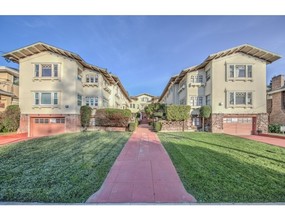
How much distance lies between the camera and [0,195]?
288 centimetres

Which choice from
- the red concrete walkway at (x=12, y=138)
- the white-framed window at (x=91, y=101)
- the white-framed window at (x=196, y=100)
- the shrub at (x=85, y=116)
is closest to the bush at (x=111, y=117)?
the shrub at (x=85, y=116)

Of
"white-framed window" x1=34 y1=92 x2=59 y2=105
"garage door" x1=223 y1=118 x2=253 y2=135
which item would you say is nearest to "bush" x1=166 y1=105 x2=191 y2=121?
"garage door" x1=223 y1=118 x2=253 y2=135

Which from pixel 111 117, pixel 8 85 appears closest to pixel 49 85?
pixel 111 117

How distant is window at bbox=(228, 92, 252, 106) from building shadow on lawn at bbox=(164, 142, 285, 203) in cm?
867

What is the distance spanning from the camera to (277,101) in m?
14.9

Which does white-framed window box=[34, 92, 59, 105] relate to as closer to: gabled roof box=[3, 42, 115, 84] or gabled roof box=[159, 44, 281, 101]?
gabled roof box=[3, 42, 115, 84]

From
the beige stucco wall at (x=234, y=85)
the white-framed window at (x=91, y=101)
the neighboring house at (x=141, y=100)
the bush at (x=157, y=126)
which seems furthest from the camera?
the neighboring house at (x=141, y=100)

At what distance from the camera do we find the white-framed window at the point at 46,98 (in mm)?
11227

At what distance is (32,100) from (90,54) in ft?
25.0

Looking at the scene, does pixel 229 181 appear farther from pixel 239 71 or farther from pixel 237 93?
pixel 239 71

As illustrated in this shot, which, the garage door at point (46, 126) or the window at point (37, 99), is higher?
the window at point (37, 99)

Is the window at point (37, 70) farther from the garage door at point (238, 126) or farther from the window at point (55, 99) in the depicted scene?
the garage door at point (238, 126)

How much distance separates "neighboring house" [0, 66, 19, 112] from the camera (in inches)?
514
